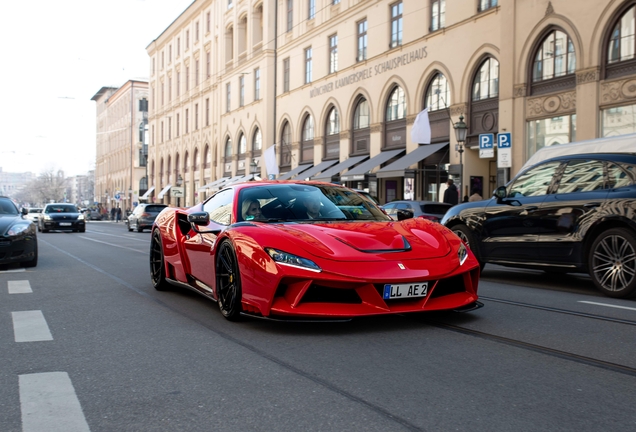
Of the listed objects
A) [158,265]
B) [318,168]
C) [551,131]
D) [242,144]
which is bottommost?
[158,265]

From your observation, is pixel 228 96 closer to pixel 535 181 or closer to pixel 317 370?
pixel 535 181

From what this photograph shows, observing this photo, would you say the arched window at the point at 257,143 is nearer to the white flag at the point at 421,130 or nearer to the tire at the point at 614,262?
the white flag at the point at 421,130

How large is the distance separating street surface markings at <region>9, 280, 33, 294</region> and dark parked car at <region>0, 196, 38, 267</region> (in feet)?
6.20

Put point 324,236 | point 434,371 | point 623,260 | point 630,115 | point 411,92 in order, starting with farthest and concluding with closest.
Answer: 1. point 411,92
2. point 630,115
3. point 623,260
4. point 324,236
5. point 434,371

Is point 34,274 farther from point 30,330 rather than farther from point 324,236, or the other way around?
point 324,236

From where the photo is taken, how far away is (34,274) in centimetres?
1052

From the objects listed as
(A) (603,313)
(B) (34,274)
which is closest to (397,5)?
(B) (34,274)

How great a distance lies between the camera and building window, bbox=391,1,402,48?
3023 centimetres

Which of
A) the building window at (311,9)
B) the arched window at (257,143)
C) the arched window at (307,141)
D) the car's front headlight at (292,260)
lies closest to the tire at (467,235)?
the car's front headlight at (292,260)

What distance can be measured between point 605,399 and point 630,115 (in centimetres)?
1750

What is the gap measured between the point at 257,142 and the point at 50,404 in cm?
4369

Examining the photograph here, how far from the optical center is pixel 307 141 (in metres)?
39.8

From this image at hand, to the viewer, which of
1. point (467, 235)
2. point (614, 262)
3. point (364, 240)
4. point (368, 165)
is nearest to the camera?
point (364, 240)

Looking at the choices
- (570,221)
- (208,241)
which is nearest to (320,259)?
(208,241)
